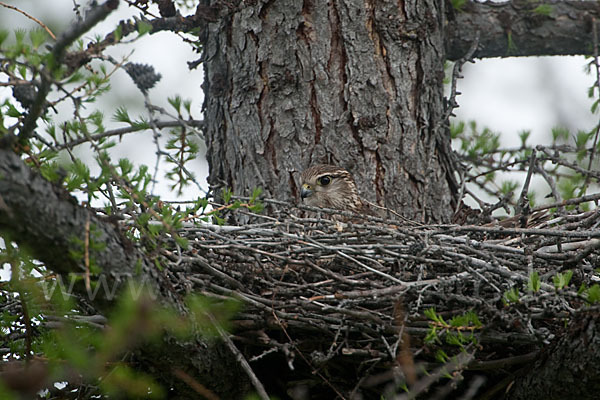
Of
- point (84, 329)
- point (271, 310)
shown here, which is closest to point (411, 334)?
point (271, 310)

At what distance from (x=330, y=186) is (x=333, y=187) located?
61mm

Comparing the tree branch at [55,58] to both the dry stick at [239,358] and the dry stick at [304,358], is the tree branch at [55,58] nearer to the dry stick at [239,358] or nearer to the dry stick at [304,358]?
the dry stick at [239,358]

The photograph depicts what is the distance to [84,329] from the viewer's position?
3.00 meters

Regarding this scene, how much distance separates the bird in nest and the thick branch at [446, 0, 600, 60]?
1.58 meters

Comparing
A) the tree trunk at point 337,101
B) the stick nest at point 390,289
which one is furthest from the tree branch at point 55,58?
the tree trunk at point 337,101

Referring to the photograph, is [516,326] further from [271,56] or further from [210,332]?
[271,56]

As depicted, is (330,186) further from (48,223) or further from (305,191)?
(48,223)

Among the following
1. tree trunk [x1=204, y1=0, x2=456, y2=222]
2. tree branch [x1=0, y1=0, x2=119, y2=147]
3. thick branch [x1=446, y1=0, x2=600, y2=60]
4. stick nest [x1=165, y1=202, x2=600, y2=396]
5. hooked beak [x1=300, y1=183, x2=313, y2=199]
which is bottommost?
stick nest [x1=165, y1=202, x2=600, y2=396]

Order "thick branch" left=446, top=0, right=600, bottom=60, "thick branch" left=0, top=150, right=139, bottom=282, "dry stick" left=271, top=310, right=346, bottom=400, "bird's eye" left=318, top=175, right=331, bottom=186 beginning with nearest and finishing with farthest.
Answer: "thick branch" left=0, top=150, right=139, bottom=282 → "dry stick" left=271, top=310, right=346, bottom=400 → "bird's eye" left=318, top=175, right=331, bottom=186 → "thick branch" left=446, top=0, right=600, bottom=60

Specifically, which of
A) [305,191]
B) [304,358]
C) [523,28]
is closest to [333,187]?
[305,191]

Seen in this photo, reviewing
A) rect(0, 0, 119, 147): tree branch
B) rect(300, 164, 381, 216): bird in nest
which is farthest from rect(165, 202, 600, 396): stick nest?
rect(300, 164, 381, 216): bird in nest

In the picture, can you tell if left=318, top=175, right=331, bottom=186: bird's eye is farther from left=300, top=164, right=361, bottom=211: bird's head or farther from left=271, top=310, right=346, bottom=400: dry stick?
left=271, top=310, right=346, bottom=400: dry stick

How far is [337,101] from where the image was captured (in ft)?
16.7

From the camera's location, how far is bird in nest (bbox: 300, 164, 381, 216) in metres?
5.10
